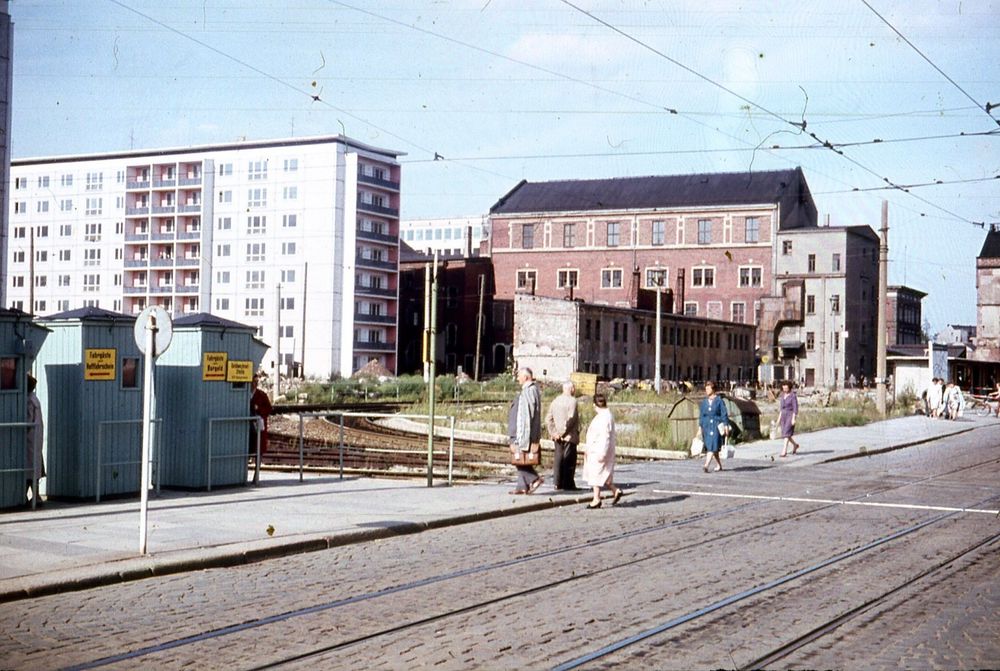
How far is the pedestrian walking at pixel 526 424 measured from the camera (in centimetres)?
1823

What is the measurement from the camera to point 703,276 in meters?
99.7

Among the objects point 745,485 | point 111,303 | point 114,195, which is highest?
point 114,195

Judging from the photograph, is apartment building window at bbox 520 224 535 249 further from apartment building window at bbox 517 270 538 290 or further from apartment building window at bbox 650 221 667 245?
apartment building window at bbox 650 221 667 245

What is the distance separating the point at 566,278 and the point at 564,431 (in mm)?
85347

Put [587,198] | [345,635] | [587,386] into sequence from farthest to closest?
[587,198] < [587,386] < [345,635]

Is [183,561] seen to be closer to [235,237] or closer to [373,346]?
[373,346]

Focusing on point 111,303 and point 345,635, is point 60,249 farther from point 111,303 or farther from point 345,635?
point 345,635

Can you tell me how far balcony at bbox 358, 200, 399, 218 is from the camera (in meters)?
91.3

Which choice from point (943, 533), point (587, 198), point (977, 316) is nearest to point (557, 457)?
point (943, 533)

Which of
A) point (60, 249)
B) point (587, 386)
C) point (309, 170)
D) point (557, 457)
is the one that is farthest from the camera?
point (60, 249)

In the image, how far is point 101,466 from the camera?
15.9 m

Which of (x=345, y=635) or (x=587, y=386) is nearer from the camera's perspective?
(x=345, y=635)

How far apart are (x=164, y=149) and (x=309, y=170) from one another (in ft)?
43.5

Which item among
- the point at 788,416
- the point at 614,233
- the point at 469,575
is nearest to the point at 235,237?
the point at 614,233
